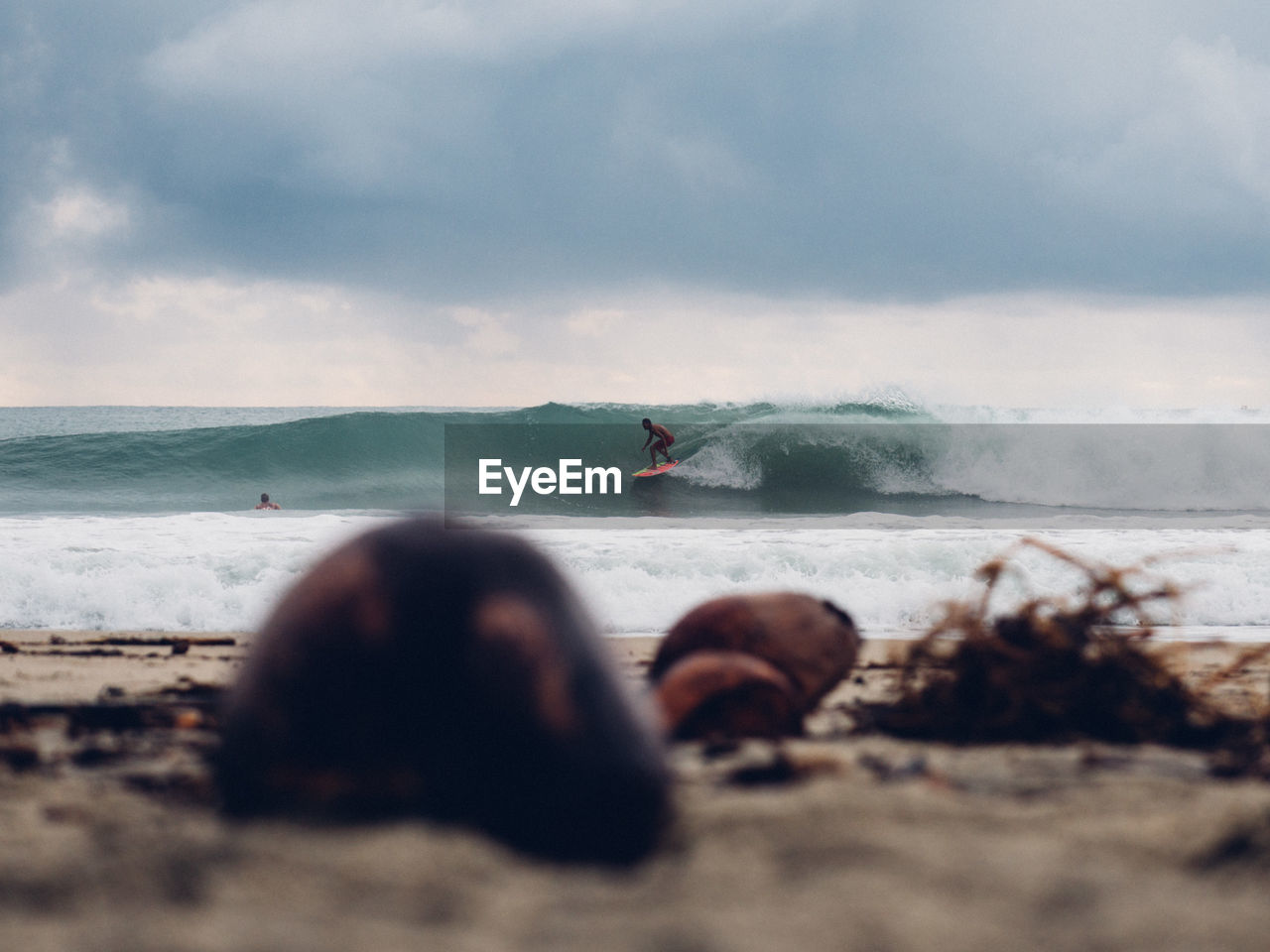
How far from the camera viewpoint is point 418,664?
5.67 feet

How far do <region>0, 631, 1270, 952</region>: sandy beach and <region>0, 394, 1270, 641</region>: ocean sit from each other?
3066 mm

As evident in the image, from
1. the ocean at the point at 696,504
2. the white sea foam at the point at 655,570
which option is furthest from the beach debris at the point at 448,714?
the white sea foam at the point at 655,570

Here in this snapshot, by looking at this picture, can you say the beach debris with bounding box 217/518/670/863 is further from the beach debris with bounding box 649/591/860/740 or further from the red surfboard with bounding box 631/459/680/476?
the red surfboard with bounding box 631/459/680/476

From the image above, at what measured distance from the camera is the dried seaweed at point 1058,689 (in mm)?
2664

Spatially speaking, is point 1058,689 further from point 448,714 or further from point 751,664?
point 448,714

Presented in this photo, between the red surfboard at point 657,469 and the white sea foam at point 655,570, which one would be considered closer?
the white sea foam at point 655,570

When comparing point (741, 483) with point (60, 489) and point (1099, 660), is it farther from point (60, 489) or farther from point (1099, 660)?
point (1099, 660)

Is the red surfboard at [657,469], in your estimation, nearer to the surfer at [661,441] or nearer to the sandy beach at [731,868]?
the surfer at [661,441]

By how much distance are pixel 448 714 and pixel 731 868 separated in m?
0.56

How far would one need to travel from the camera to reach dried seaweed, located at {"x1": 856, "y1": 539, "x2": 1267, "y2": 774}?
2.66 metres

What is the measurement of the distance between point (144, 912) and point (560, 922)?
2.05 feet

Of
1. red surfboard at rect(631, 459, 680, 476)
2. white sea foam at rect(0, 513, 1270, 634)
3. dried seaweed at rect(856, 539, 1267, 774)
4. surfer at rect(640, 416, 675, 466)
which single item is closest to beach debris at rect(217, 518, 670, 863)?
dried seaweed at rect(856, 539, 1267, 774)

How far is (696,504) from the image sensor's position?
17953mm

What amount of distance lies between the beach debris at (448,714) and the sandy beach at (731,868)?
60mm
